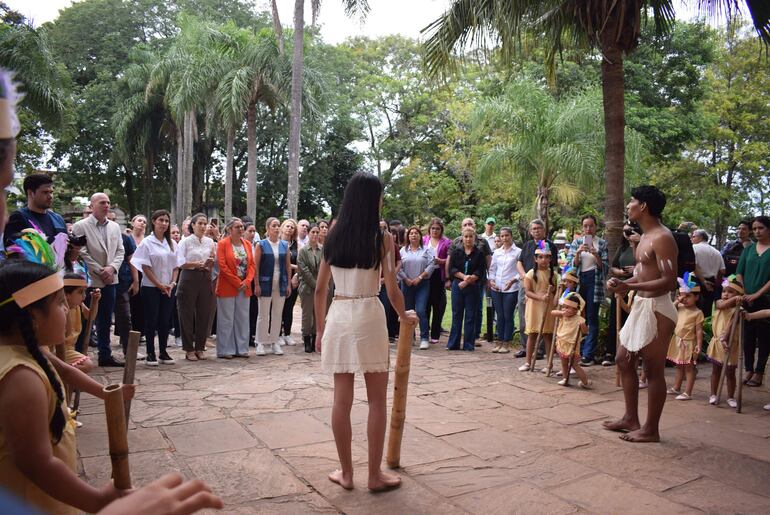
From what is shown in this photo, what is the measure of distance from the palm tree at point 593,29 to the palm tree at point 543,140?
9.27m

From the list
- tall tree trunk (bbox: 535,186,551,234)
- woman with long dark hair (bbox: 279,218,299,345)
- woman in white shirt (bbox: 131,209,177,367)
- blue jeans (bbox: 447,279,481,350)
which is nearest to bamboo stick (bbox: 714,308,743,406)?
blue jeans (bbox: 447,279,481,350)

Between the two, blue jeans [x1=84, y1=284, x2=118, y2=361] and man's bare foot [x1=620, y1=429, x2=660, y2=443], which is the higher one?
blue jeans [x1=84, y1=284, x2=118, y2=361]

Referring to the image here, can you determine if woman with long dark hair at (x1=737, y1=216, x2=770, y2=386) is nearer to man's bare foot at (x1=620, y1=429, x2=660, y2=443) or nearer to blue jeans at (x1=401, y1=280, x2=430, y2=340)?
man's bare foot at (x1=620, y1=429, x2=660, y2=443)

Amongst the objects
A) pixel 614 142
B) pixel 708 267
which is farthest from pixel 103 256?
pixel 708 267

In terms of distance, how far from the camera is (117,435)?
2180 mm

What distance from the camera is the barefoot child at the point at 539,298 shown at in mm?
7690

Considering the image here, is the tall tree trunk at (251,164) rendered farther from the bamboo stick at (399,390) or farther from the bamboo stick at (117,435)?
the bamboo stick at (117,435)

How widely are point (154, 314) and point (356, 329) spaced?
198 inches

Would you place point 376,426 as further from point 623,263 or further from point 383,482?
point 623,263

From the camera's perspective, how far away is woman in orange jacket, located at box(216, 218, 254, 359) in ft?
27.5

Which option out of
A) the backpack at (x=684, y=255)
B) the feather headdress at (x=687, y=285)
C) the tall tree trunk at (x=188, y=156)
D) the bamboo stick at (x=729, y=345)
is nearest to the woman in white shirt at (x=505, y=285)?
the backpack at (x=684, y=255)

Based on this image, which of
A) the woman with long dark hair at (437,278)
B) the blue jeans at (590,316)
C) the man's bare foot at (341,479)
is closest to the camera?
the man's bare foot at (341,479)

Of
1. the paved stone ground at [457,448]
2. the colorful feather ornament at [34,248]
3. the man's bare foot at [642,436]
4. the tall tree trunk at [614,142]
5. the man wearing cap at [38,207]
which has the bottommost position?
the paved stone ground at [457,448]

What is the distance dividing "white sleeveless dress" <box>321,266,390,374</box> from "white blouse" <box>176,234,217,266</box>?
470 cm
